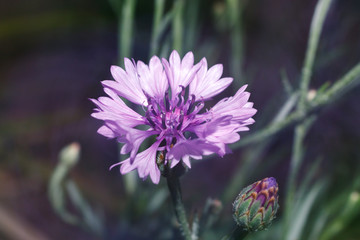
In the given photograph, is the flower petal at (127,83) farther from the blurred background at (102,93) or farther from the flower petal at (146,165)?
the blurred background at (102,93)

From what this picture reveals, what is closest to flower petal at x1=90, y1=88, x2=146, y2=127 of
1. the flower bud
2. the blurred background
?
the flower bud

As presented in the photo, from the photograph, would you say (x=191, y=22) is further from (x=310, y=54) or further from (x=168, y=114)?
(x=168, y=114)

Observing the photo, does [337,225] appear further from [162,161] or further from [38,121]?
[38,121]

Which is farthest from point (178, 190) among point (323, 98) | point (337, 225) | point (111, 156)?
point (111, 156)

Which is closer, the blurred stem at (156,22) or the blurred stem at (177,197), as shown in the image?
the blurred stem at (177,197)

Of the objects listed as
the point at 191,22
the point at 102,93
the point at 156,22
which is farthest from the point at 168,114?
the point at 102,93

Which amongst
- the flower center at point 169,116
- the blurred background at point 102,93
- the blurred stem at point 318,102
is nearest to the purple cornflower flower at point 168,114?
the flower center at point 169,116
